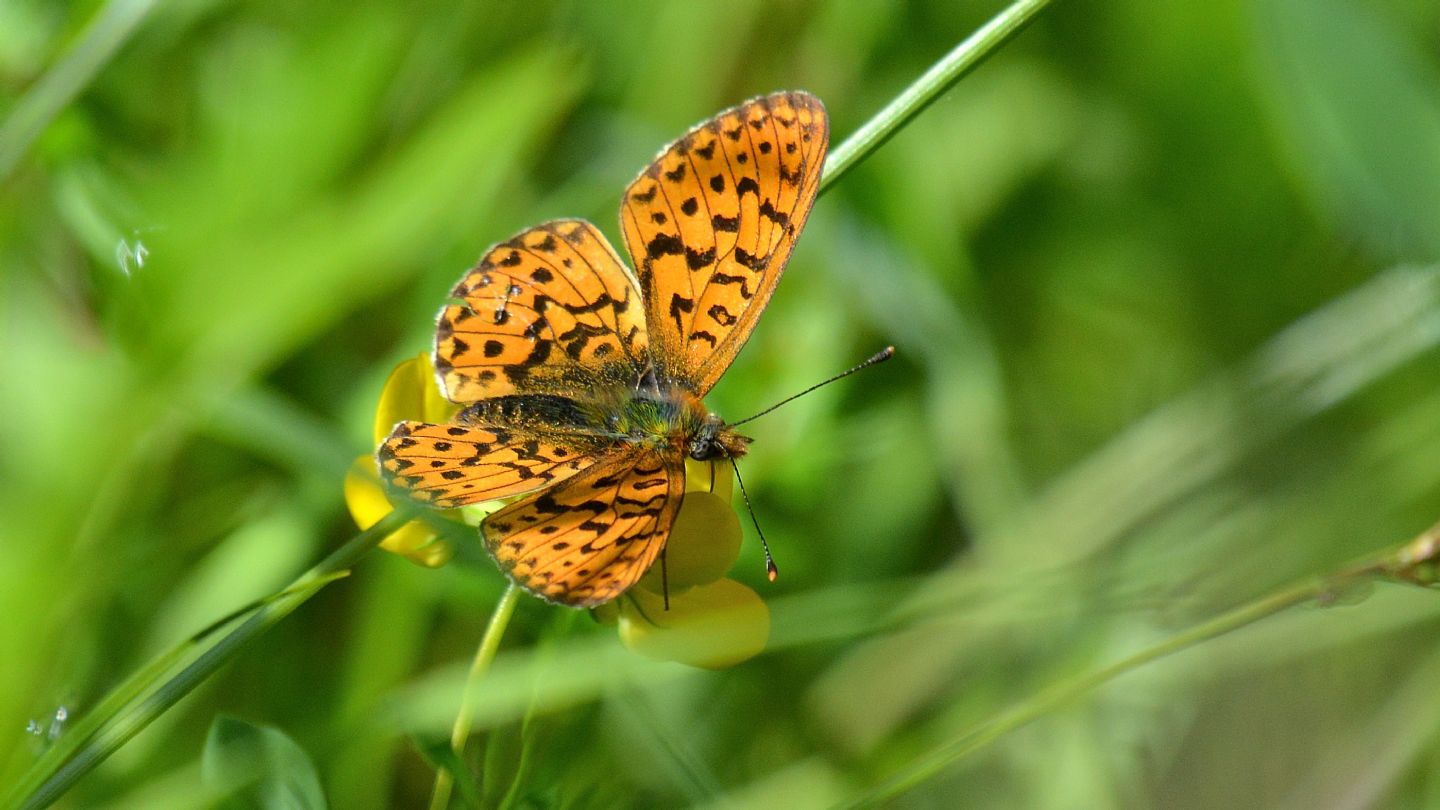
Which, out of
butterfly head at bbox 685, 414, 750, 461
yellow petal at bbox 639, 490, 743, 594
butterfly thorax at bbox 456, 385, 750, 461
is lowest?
yellow petal at bbox 639, 490, 743, 594

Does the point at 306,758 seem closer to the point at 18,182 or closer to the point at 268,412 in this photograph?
the point at 268,412

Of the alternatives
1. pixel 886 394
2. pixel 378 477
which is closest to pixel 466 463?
pixel 378 477

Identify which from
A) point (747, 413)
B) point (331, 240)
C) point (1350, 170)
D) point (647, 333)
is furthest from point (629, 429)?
point (1350, 170)

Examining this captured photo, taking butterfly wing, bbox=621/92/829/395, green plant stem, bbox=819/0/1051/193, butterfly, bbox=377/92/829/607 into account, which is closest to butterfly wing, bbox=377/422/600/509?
butterfly, bbox=377/92/829/607

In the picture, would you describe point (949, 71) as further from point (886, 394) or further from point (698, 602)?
point (886, 394)

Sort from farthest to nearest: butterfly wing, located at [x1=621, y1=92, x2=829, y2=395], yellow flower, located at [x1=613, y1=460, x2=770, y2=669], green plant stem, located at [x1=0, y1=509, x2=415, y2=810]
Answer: butterfly wing, located at [x1=621, y1=92, x2=829, y2=395] < yellow flower, located at [x1=613, y1=460, x2=770, y2=669] < green plant stem, located at [x1=0, y1=509, x2=415, y2=810]

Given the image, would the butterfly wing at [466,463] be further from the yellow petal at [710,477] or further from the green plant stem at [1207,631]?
the green plant stem at [1207,631]

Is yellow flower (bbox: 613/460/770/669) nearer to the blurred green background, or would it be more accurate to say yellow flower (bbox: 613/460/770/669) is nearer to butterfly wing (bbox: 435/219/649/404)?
the blurred green background
